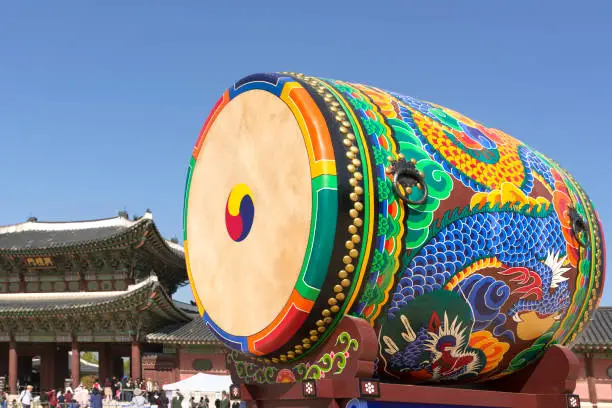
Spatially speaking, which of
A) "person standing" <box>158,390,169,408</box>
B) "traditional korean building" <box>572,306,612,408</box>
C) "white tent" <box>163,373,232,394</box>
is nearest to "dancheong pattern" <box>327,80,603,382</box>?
"white tent" <box>163,373,232,394</box>

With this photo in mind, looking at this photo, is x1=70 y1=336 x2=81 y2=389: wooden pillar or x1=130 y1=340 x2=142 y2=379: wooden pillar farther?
x1=70 y1=336 x2=81 y2=389: wooden pillar

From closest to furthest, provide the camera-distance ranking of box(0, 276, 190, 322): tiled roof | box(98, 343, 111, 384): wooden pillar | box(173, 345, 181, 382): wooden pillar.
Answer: box(173, 345, 181, 382): wooden pillar
box(0, 276, 190, 322): tiled roof
box(98, 343, 111, 384): wooden pillar

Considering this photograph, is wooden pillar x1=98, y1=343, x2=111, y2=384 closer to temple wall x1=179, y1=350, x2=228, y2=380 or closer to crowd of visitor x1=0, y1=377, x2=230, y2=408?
crowd of visitor x1=0, y1=377, x2=230, y2=408

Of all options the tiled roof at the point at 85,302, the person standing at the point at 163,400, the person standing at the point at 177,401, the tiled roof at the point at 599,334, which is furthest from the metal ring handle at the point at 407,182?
the tiled roof at the point at 85,302

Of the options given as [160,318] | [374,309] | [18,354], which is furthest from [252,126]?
[18,354]

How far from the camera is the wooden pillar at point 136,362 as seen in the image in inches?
902

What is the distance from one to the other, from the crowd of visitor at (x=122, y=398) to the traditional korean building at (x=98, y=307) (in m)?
1.26

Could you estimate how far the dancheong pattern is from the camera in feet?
14.3

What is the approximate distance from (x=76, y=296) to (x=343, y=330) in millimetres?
23051

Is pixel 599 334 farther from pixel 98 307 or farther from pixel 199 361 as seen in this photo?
pixel 98 307

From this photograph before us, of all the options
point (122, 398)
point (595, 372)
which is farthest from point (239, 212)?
point (122, 398)

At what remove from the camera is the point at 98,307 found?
23.1 metres

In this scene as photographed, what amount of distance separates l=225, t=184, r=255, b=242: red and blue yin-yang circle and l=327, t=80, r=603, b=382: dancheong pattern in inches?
Result: 38.4

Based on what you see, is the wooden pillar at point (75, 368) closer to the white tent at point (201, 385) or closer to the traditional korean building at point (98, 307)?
the traditional korean building at point (98, 307)
